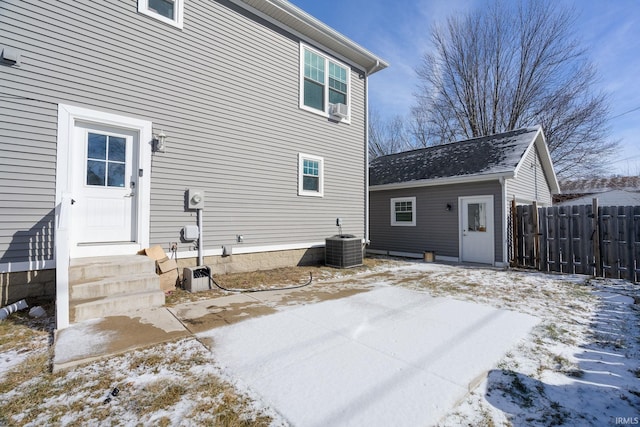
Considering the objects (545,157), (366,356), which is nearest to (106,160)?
(366,356)

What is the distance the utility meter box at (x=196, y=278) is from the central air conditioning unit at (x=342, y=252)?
132 inches

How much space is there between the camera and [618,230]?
684cm

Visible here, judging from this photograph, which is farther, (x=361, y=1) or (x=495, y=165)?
(x=361, y=1)

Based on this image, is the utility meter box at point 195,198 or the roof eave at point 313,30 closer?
the utility meter box at point 195,198

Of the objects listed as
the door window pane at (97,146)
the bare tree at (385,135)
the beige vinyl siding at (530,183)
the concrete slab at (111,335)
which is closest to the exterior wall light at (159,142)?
the door window pane at (97,146)

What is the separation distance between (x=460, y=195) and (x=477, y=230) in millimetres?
1207

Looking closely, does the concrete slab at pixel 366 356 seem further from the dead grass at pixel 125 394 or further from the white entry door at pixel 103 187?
the white entry door at pixel 103 187

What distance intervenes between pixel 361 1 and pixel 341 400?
12806mm

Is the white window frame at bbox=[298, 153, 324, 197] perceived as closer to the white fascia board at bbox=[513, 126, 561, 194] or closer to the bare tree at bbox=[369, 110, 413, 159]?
the white fascia board at bbox=[513, 126, 561, 194]

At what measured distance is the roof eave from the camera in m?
6.61

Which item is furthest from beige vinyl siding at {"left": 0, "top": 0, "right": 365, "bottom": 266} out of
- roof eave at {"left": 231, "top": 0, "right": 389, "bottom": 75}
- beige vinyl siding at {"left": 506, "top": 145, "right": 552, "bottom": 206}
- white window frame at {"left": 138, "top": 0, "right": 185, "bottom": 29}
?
beige vinyl siding at {"left": 506, "top": 145, "right": 552, "bottom": 206}

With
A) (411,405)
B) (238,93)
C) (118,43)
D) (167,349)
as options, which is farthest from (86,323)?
(238,93)

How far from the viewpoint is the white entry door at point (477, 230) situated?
8914mm

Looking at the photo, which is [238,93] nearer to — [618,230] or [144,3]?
[144,3]
